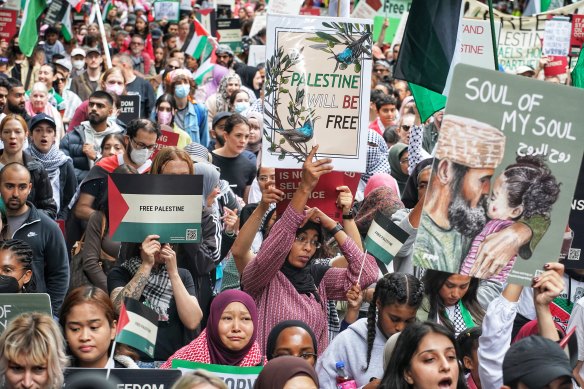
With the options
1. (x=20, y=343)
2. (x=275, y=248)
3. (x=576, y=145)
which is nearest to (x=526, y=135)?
(x=576, y=145)

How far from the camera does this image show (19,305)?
659 centimetres

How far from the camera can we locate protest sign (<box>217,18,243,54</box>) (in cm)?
2136

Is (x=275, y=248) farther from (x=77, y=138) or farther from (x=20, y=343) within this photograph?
(x=77, y=138)

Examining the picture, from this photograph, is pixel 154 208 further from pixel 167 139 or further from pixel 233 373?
pixel 167 139

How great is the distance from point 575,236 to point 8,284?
3.09 meters

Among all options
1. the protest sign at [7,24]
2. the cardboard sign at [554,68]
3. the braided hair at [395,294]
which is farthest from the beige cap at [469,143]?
the protest sign at [7,24]

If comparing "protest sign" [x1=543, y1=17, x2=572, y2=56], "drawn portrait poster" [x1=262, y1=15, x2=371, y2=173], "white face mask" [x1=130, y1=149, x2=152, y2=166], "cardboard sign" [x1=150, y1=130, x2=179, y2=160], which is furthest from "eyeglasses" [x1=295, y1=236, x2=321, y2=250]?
"protest sign" [x1=543, y1=17, x2=572, y2=56]

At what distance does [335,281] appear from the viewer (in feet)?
Answer: 25.8

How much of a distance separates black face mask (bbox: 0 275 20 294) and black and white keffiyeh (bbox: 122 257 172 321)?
616 mm

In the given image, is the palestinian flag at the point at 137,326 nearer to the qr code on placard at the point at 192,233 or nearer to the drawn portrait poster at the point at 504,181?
the qr code on placard at the point at 192,233

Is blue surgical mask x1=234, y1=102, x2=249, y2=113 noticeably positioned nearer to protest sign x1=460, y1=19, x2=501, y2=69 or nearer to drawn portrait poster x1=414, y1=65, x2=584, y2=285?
protest sign x1=460, y1=19, x2=501, y2=69

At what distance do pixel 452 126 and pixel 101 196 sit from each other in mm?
4524

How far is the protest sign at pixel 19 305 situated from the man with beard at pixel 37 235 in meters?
2.21

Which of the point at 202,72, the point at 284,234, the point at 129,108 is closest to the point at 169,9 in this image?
the point at 202,72
